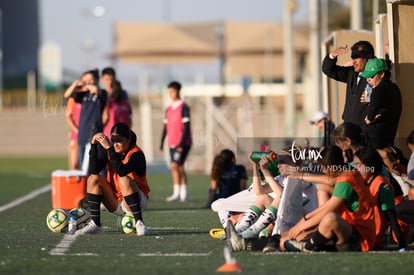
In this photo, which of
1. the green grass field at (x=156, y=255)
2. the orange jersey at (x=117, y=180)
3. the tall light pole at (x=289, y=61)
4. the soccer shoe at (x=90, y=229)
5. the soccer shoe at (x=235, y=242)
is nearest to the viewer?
the green grass field at (x=156, y=255)

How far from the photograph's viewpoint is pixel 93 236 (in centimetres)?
1295

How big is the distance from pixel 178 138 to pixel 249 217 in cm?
805

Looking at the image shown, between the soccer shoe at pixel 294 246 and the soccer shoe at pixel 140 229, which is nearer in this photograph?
the soccer shoe at pixel 294 246

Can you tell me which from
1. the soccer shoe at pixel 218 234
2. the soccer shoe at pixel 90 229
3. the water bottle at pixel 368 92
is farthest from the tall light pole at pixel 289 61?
the soccer shoe at pixel 218 234

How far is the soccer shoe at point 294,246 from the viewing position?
36.1 feet

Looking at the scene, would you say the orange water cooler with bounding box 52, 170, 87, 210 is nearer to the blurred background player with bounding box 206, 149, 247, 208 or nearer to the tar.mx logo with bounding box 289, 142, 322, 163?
the blurred background player with bounding box 206, 149, 247, 208

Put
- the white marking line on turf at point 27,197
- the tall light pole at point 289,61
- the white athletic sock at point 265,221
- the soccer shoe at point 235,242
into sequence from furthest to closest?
the tall light pole at point 289,61, the white marking line on turf at point 27,197, the white athletic sock at point 265,221, the soccer shoe at point 235,242

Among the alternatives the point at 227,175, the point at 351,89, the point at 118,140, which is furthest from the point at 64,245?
the point at 227,175

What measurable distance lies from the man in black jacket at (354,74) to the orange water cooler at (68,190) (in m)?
4.98

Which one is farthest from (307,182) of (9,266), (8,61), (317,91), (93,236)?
(8,61)

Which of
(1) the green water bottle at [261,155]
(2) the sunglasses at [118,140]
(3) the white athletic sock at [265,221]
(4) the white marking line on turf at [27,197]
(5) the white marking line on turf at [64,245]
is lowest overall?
(4) the white marking line on turf at [27,197]

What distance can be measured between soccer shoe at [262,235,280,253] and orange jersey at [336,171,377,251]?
68cm

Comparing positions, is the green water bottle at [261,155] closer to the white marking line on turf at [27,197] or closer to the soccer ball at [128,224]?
the soccer ball at [128,224]

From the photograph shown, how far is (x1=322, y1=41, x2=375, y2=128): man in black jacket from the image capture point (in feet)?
43.5
